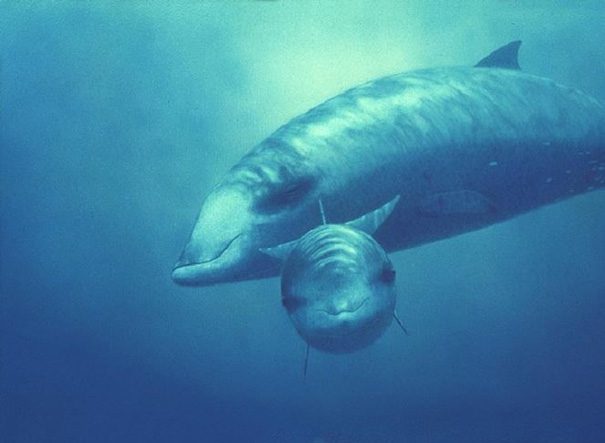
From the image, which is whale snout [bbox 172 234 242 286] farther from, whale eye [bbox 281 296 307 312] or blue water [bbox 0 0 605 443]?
Result: blue water [bbox 0 0 605 443]

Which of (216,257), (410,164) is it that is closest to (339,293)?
Result: (216,257)

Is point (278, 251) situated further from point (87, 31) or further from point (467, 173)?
point (87, 31)

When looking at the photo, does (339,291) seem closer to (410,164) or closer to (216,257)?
(216,257)

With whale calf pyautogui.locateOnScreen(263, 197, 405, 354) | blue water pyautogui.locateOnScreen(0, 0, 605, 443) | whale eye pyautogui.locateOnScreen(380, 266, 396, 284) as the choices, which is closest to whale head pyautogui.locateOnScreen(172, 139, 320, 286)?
whale calf pyautogui.locateOnScreen(263, 197, 405, 354)

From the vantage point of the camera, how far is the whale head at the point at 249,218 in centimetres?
423

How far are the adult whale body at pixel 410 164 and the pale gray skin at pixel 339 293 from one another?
0.78 metres

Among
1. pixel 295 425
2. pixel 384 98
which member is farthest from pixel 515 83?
pixel 295 425

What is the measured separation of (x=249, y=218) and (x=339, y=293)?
1.26 m

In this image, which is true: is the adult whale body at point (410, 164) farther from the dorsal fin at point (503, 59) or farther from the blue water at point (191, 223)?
the blue water at point (191, 223)

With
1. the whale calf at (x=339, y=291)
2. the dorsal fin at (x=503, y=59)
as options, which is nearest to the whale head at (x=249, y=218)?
the whale calf at (x=339, y=291)

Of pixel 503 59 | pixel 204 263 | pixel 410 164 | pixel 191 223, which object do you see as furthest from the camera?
pixel 191 223

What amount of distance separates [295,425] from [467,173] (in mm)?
17511

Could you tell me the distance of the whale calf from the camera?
3264mm

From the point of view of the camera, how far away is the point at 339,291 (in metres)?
A: 3.29
